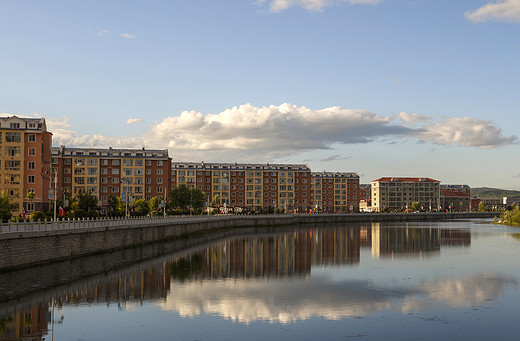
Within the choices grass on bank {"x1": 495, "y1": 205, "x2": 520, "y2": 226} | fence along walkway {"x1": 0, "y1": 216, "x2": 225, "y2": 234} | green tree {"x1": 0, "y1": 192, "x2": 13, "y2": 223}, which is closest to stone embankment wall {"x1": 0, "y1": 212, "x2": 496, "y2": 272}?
fence along walkway {"x1": 0, "y1": 216, "x2": 225, "y2": 234}

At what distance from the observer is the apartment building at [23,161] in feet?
339

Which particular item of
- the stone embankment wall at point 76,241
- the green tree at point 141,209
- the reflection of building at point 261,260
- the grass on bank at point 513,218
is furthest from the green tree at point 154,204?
→ the grass on bank at point 513,218

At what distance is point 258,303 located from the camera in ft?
124

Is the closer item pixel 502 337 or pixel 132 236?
pixel 502 337

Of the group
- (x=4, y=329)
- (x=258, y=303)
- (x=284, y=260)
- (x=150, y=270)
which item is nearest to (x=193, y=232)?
(x=284, y=260)

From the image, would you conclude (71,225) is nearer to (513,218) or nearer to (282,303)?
(282,303)

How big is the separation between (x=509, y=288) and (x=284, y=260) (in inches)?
1155

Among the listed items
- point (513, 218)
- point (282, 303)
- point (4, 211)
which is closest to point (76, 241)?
point (4, 211)

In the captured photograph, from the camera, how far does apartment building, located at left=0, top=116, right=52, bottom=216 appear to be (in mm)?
103312

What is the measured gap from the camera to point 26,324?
3091cm

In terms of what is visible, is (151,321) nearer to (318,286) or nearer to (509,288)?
→ (318,286)

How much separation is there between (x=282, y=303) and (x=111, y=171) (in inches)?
5328

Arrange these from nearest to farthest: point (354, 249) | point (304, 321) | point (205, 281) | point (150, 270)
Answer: point (304, 321)
point (205, 281)
point (150, 270)
point (354, 249)

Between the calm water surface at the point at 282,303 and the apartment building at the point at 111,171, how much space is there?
104360mm
